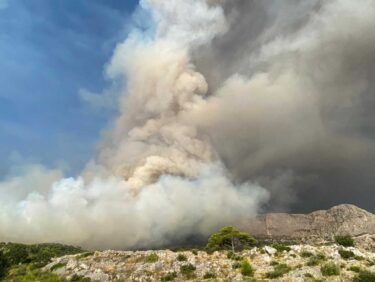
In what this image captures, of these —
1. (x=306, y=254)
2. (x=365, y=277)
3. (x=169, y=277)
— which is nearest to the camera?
(x=365, y=277)

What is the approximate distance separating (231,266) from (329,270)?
12.0 meters

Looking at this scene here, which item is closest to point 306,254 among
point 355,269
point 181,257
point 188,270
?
point 355,269

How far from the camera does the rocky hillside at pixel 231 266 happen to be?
147 feet

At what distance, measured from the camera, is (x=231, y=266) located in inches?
1993

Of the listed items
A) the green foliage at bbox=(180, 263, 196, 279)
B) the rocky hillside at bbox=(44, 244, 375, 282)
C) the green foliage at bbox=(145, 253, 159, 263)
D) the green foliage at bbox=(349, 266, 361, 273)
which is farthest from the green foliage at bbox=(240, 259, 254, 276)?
the green foliage at bbox=(145, 253, 159, 263)

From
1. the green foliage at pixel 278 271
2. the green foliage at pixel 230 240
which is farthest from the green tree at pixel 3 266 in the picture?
the green foliage at pixel 230 240

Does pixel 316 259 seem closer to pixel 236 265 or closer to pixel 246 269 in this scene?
pixel 246 269

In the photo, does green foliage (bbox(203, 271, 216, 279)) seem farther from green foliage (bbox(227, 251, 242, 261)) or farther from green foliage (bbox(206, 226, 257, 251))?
green foliage (bbox(206, 226, 257, 251))

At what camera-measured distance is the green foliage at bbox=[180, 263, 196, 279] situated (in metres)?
49.4

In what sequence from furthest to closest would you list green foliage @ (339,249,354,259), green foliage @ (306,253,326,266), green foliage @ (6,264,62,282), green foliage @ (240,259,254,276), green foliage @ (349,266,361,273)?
green foliage @ (6,264,62,282) → green foliage @ (339,249,354,259) → green foliage @ (306,253,326,266) → green foliage @ (240,259,254,276) → green foliage @ (349,266,361,273)

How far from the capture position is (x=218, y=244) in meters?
120

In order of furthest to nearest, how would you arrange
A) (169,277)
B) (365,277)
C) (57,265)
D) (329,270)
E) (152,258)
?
(57,265) < (152,258) < (169,277) < (329,270) < (365,277)

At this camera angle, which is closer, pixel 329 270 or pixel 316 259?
pixel 329 270

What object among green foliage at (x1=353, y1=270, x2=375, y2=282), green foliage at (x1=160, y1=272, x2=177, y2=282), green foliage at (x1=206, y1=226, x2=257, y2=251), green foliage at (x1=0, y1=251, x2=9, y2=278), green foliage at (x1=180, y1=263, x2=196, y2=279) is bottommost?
green foliage at (x1=353, y1=270, x2=375, y2=282)
